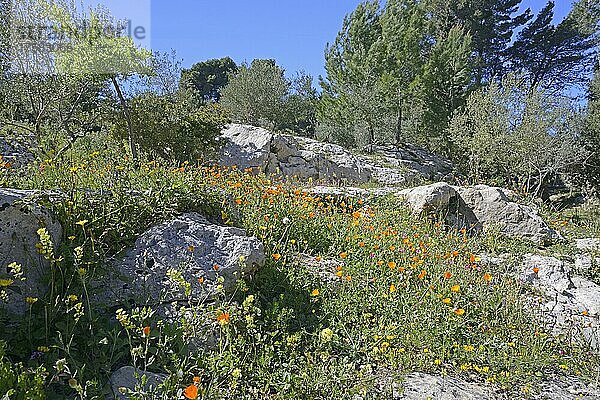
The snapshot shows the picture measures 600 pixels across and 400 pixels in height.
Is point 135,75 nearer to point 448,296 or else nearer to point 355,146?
point 448,296

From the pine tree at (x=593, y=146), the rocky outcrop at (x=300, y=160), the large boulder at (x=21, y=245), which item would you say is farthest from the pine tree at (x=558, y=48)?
the large boulder at (x=21, y=245)

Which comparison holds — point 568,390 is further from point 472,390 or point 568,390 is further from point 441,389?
point 441,389

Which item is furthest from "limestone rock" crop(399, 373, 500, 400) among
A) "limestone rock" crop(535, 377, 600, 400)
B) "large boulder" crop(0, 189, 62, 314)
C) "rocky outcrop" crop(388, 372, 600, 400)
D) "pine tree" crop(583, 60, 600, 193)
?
"pine tree" crop(583, 60, 600, 193)

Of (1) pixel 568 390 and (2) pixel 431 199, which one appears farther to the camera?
(2) pixel 431 199

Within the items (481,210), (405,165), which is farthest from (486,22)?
(481,210)

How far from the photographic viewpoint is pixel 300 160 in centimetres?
1397

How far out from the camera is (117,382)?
2.35 meters

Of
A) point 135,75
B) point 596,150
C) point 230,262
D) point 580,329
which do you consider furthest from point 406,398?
point 596,150

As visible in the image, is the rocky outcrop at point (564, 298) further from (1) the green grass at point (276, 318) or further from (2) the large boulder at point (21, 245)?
(2) the large boulder at point (21, 245)

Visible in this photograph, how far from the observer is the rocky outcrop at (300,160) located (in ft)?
42.3

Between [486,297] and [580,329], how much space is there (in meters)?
0.92

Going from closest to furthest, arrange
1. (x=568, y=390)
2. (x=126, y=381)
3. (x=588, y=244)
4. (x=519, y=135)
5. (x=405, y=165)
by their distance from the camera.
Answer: (x=126, y=381) < (x=568, y=390) < (x=588, y=244) < (x=519, y=135) < (x=405, y=165)

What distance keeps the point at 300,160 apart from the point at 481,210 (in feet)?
23.2

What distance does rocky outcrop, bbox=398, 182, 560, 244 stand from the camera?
7602 millimetres
